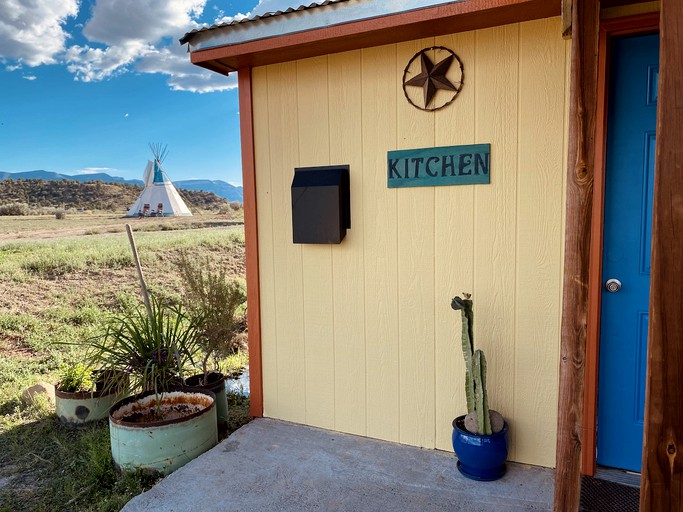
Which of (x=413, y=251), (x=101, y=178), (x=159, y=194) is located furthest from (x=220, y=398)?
(x=101, y=178)

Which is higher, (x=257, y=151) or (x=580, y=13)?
(x=580, y=13)

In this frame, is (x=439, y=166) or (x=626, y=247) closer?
(x=626, y=247)

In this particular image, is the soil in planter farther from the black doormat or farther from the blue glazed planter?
the black doormat

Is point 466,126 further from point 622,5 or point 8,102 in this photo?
point 8,102

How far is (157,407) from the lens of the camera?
2.95m

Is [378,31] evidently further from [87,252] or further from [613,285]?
[87,252]

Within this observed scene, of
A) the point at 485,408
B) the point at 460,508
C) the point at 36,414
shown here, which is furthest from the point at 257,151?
the point at 36,414

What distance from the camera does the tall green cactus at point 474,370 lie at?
2.34 m

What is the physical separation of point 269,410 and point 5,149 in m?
8.00

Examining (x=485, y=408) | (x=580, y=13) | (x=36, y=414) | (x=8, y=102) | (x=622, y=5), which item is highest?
(x=8, y=102)

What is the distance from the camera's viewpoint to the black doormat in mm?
2186

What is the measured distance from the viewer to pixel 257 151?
3139mm

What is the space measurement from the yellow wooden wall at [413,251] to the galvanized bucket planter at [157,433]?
0.53 meters

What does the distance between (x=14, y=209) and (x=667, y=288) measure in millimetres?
11109
